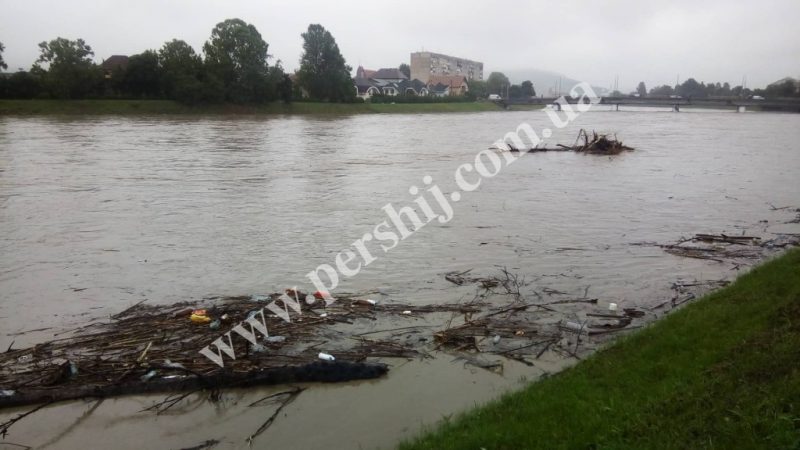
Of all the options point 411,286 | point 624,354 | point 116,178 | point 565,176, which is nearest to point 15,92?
point 116,178

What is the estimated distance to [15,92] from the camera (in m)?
60.2

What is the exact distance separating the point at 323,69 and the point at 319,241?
258 ft

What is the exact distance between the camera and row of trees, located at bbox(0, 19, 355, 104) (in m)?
62.9

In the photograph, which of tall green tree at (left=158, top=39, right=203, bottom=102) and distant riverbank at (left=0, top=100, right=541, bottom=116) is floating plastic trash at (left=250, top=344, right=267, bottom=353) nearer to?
distant riverbank at (left=0, top=100, right=541, bottom=116)

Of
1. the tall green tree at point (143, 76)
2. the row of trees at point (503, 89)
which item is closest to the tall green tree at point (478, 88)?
the row of trees at point (503, 89)

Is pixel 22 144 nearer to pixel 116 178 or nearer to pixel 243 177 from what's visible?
pixel 116 178

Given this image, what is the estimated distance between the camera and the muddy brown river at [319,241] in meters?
5.76

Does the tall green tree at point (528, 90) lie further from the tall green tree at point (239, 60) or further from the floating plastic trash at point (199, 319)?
the floating plastic trash at point (199, 319)

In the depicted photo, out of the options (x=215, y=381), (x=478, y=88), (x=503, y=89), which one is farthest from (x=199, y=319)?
(x=478, y=88)

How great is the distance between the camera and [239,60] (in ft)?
246

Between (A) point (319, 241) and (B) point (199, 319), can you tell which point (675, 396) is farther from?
(A) point (319, 241)

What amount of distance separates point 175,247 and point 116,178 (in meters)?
11.6

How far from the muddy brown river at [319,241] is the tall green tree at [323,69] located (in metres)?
55.6

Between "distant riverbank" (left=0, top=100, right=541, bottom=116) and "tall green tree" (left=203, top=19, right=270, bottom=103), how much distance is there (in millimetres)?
1985
